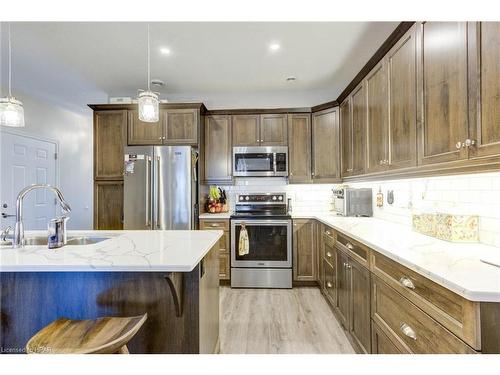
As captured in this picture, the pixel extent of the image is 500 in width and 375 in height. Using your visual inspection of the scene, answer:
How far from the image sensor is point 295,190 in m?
A: 3.71

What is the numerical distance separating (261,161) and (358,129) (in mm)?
1317

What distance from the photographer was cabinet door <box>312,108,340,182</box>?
3.31m

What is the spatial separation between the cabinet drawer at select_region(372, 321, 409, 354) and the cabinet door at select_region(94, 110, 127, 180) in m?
3.26

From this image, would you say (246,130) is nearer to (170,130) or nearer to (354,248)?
(170,130)

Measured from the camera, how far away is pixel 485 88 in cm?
108

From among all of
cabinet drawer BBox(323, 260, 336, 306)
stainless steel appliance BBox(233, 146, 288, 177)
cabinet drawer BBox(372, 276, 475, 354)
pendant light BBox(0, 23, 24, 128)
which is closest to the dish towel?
stainless steel appliance BBox(233, 146, 288, 177)

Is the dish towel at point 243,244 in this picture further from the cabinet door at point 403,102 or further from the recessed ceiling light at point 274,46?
the recessed ceiling light at point 274,46

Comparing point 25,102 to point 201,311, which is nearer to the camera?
point 201,311

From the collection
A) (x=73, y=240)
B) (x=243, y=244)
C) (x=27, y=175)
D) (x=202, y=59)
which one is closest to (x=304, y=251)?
(x=243, y=244)

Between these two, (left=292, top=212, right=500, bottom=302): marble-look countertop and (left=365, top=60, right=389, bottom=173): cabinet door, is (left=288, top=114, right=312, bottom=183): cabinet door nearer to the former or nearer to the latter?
(left=365, top=60, right=389, bottom=173): cabinet door
